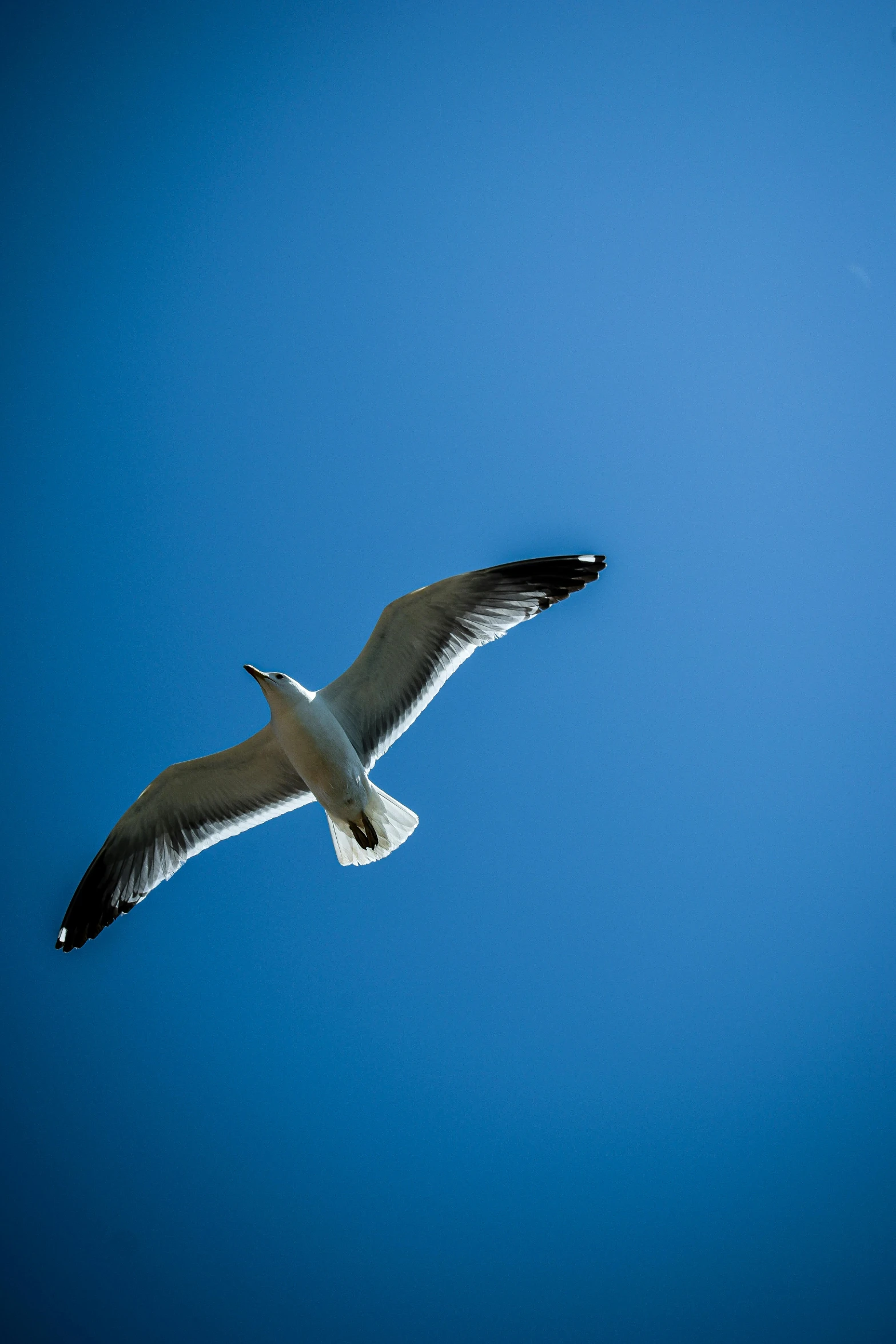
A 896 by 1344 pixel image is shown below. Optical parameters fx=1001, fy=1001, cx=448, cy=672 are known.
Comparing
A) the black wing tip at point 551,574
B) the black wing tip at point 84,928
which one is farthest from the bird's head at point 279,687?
the black wing tip at point 84,928

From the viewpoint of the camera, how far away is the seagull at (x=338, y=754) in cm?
497

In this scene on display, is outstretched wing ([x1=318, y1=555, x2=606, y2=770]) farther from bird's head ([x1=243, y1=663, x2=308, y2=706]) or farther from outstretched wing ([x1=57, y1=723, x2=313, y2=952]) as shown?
outstretched wing ([x1=57, y1=723, x2=313, y2=952])

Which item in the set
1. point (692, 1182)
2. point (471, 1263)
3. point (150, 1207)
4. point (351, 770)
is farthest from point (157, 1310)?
point (351, 770)

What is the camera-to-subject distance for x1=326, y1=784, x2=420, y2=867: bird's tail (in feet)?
16.6

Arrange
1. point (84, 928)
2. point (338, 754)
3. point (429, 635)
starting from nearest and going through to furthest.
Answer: point (338, 754) → point (429, 635) → point (84, 928)

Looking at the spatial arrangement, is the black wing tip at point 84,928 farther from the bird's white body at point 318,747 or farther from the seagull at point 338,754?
Answer: the bird's white body at point 318,747

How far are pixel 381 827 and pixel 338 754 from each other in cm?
46

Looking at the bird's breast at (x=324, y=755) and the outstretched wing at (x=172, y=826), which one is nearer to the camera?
the bird's breast at (x=324, y=755)

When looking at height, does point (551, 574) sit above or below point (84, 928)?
above

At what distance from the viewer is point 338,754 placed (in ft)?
16.2

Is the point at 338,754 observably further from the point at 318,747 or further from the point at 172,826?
the point at 172,826

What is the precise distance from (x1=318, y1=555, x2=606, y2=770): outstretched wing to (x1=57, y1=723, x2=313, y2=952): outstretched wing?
1.72 feet

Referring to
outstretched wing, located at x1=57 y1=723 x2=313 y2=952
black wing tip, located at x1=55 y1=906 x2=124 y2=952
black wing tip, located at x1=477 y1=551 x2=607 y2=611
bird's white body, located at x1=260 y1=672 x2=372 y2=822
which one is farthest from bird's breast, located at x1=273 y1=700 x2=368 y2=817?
black wing tip, located at x1=55 y1=906 x2=124 y2=952

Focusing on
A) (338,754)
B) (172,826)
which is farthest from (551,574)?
(172,826)
